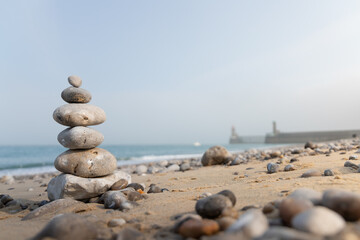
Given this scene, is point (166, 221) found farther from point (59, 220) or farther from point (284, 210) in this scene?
point (284, 210)

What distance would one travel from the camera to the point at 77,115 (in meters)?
4.96

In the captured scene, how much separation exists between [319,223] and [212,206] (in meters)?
0.94

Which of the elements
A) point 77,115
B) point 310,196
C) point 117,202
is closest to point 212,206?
point 310,196

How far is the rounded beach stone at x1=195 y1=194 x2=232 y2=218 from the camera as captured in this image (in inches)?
97.0

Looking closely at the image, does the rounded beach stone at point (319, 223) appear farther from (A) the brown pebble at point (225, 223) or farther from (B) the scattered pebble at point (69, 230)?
(B) the scattered pebble at point (69, 230)

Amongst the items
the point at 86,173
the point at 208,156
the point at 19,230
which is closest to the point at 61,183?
the point at 86,173

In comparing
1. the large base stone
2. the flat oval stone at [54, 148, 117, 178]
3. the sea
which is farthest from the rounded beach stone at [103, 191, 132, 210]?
the sea

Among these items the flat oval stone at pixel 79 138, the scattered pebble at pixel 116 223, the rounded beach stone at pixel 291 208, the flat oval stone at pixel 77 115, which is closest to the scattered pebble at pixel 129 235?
the scattered pebble at pixel 116 223

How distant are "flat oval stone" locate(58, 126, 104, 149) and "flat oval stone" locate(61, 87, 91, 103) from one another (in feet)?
1.84

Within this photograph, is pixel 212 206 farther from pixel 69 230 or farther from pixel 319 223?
pixel 69 230

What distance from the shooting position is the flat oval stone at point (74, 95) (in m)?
5.14

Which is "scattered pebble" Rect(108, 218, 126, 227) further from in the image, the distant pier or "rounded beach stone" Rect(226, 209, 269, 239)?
the distant pier

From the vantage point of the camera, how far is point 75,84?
17.5 feet

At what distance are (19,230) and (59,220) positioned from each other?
2.97 feet
